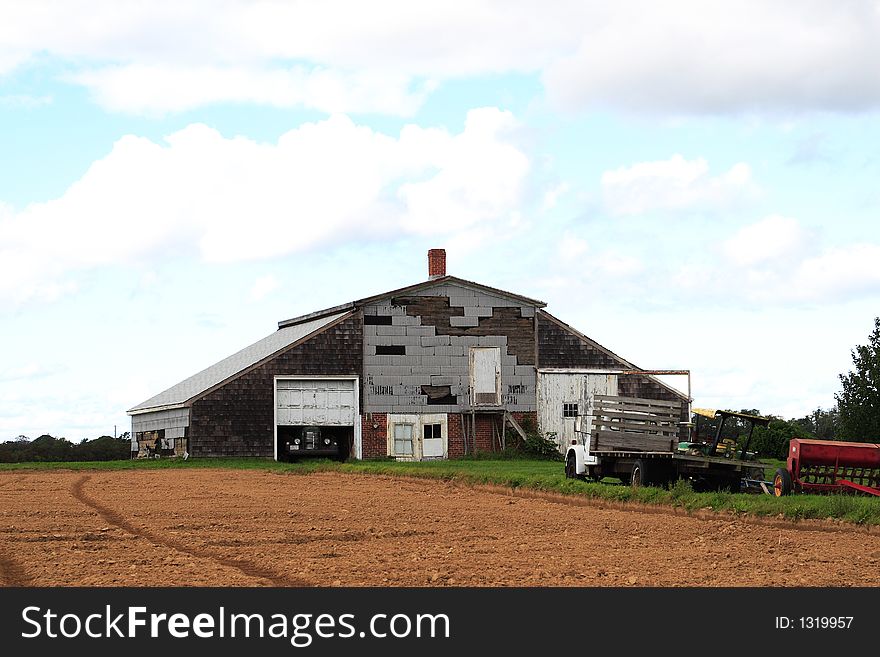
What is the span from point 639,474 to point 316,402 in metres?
21.5

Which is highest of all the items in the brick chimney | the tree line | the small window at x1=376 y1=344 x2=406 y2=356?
A: the brick chimney

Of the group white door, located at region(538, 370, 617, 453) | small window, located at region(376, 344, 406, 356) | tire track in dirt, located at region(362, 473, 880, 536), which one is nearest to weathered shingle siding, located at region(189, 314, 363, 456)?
small window, located at region(376, 344, 406, 356)

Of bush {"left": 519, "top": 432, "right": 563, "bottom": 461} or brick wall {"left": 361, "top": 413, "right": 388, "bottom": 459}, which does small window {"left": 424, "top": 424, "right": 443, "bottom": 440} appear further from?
bush {"left": 519, "top": 432, "right": 563, "bottom": 461}

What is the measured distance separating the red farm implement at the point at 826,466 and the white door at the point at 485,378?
23390 millimetres

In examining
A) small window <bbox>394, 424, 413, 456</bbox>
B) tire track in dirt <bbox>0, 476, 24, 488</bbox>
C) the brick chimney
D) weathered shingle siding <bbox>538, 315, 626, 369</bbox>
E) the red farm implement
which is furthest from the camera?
the brick chimney

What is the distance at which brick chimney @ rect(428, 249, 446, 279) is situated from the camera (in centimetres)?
4909

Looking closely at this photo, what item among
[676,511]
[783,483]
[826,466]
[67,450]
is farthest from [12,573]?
[67,450]

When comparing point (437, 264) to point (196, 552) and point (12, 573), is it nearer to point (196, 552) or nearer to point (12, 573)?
point (196, 552)

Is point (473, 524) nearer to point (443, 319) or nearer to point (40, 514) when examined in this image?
point (40, 514)

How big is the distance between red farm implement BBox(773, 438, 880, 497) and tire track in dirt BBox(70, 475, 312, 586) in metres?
11.3

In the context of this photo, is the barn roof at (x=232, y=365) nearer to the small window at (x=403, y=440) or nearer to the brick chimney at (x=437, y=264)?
the brick chimney at (x=437, y=264)

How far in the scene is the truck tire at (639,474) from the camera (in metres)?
25.5

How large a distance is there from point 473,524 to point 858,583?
312 inches

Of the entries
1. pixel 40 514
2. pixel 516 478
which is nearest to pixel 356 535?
pixel 40 514
